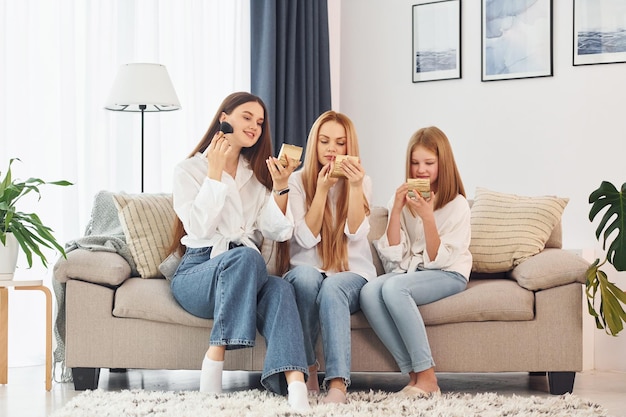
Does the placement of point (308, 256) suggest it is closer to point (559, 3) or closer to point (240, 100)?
point (240, 100)

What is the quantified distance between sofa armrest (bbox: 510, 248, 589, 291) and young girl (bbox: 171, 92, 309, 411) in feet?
2.85

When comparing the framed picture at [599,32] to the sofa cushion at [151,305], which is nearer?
the sofa cushion at [151,305]

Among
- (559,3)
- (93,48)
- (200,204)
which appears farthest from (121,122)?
(559,3)

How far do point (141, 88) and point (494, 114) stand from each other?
187 centimetres

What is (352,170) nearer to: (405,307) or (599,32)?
(405,307)

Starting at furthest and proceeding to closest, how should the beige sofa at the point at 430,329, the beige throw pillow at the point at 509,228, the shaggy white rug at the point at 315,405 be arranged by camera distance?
the beige throw pillow at the point at 509,228 < the beige sofa at the point at 430,329 < the shaggy white rug at the point at 315,405

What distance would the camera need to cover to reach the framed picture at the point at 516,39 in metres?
4.30

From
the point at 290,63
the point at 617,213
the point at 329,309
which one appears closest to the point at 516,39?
the point at 290,63

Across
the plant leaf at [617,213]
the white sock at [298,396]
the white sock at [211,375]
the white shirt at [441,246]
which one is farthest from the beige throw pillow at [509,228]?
the white sock at [211,375]

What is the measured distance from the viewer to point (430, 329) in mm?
3020

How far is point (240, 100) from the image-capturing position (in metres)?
3.09

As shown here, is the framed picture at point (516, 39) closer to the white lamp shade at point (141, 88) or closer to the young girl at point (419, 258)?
the young girl at point (419, 258)

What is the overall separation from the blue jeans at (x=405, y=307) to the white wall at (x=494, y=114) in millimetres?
1262

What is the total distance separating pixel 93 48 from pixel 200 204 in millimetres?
1426
